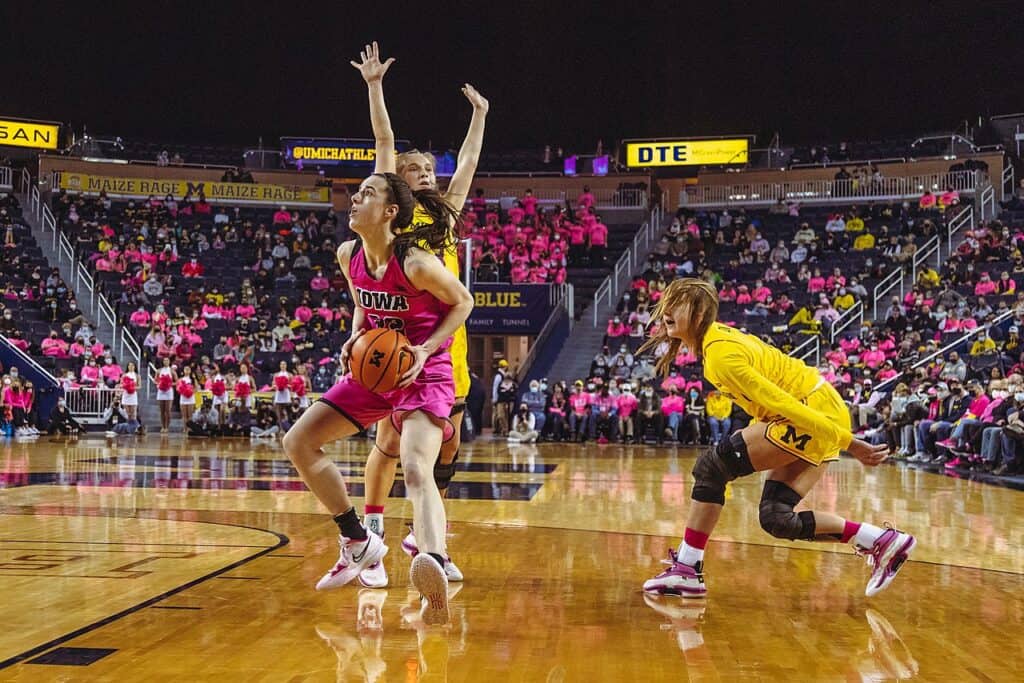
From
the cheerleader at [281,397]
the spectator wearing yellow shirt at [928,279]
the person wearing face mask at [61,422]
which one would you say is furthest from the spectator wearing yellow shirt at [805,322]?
the person wearing face mask at [61,422]

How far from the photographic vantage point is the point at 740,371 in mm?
4430

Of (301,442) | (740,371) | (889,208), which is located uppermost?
(889,208)

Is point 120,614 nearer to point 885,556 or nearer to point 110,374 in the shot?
point 885,556

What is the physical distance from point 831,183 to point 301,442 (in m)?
25.5

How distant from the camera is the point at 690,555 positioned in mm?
4602

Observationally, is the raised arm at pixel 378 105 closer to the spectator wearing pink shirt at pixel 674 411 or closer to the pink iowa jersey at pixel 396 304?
the pink iowa jersey at pixel 396 304

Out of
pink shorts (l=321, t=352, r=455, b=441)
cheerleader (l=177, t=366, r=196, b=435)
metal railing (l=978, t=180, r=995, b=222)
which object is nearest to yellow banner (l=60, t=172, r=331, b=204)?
cheerleader (l=177, t=366, r=196, b=435)

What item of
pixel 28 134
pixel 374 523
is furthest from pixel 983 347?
pixel 28 134

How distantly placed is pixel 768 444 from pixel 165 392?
638 inches

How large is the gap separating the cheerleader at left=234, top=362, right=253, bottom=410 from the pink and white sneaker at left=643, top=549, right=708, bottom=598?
15175mm

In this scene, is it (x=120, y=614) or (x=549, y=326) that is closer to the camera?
(x=120, y=614)

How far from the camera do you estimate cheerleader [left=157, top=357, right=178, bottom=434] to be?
18.9m

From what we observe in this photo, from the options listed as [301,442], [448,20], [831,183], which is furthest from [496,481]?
[448,20]

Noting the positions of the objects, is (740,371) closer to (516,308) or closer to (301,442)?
(301,442)
